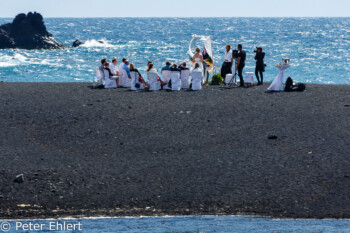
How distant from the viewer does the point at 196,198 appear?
10.8 meters

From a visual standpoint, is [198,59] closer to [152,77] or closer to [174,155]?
[152,77]

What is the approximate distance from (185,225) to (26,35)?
7086 cm

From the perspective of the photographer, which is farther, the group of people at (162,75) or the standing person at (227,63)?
the standing person at (227,63)

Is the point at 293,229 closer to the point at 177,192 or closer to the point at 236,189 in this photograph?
the point at 236,189

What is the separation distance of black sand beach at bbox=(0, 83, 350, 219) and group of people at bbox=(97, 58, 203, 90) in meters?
1.51

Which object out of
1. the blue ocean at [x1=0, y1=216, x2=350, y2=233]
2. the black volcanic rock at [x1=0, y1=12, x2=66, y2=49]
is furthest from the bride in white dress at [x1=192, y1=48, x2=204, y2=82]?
the black volcanic rock at [x1=0, y1=12, x2=66, y2=49]

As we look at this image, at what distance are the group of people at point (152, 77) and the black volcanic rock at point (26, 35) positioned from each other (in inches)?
2201

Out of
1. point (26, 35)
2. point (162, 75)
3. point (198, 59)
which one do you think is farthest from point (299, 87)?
point (26, 35)

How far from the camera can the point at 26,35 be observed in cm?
7612

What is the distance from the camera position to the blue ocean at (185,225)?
9438 mm

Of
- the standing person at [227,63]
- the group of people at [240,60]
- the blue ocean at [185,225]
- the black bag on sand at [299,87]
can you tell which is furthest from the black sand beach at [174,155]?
the standing person at [227,63]

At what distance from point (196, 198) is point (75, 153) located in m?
3.84

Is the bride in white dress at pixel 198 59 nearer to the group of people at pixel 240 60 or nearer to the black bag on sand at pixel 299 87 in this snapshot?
the group of people at pixel 240 60

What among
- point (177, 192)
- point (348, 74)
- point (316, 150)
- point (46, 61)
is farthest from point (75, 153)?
point (46, 61)
